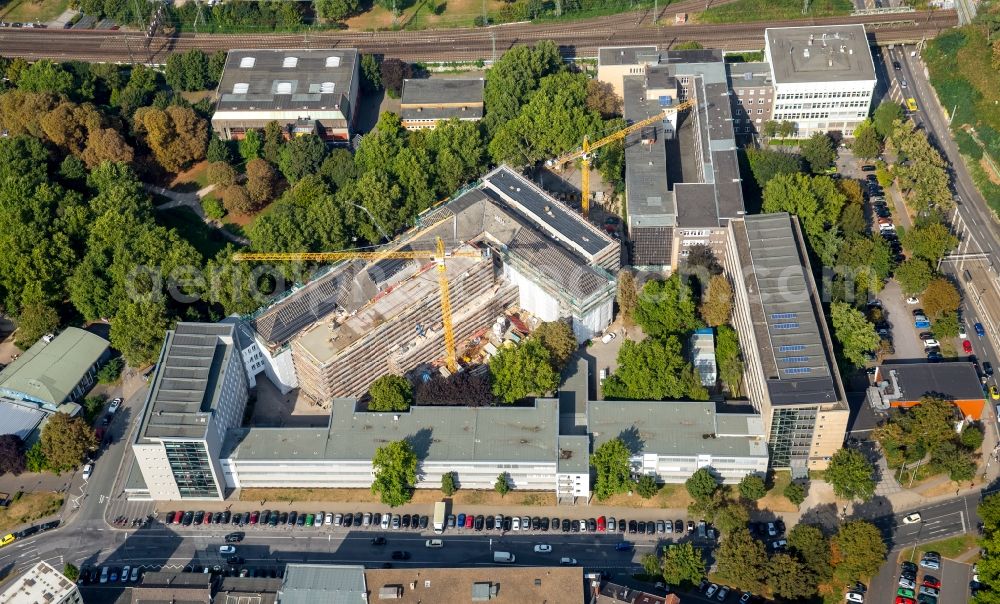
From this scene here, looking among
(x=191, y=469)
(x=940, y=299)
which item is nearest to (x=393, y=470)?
(x=191, y=469)

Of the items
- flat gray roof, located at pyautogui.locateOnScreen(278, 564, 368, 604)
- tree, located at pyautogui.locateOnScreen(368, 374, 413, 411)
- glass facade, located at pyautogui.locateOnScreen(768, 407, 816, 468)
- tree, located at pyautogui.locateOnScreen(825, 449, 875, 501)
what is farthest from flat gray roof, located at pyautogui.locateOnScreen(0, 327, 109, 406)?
tree, located at pyautogui.locateOnScreen(825, 449, 875, 501)

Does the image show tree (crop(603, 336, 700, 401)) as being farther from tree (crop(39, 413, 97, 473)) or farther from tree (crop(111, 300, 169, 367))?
tree (crop(39, 413, 97, 473))

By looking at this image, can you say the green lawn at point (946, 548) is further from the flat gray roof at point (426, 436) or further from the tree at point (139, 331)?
the tree at point (139, 331)

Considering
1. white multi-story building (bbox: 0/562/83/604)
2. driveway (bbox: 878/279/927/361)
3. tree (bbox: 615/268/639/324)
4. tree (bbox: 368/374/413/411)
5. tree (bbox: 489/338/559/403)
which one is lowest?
white multi-story building (bbox: 0/562/83/604)

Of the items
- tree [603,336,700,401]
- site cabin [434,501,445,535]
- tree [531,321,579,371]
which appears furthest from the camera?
tree [531,321,579,371]

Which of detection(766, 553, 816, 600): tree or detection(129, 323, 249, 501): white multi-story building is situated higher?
detection(129, 323, 249, 501): white multi-story building

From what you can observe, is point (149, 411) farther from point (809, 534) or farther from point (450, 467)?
point (809, 534)

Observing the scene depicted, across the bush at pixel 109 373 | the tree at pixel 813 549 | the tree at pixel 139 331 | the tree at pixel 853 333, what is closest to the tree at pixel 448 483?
the tree at pixel 813 549
